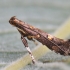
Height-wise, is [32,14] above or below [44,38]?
above

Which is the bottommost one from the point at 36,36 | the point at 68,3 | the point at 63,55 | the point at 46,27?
the point at 63,55

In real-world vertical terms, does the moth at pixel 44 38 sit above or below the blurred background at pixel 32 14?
below

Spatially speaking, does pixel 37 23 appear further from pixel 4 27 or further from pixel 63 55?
pixel 63 55

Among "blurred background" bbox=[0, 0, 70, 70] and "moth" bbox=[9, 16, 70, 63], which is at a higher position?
"blurred background" bbox=[0, 0, 70, 70]

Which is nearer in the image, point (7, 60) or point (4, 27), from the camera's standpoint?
point (7, 60)

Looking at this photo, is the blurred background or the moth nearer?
the moth

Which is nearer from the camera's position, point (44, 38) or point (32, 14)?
point (44, 38)

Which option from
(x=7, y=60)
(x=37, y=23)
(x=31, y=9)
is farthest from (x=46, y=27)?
(x=7, y=60)

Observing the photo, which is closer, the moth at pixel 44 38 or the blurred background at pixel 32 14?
the moth at pixel 44 38
